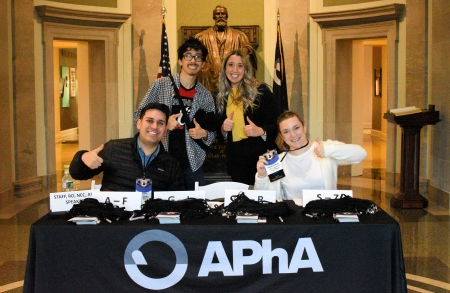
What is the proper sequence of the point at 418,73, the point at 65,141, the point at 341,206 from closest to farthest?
the point at 341,206, the point at 418,73, the point at 65,141

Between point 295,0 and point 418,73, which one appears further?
point 295,0

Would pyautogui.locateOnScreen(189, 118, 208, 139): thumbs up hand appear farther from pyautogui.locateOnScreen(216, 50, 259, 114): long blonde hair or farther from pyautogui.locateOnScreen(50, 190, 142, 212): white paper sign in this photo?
pyautogui.locateOnScreen(50, 190, 142, 212): white paper sign

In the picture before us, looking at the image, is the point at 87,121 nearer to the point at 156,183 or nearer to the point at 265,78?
the point at 265,78

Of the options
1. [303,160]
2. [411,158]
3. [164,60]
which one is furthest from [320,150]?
[164,60]

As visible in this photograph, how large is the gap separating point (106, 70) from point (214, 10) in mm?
1989

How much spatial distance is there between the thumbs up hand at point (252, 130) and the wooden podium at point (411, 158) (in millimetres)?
3411

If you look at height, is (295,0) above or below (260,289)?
above

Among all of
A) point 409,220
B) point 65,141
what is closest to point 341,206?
point 409,220

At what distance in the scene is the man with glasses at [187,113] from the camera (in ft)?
14.5

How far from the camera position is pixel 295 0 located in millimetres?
9688

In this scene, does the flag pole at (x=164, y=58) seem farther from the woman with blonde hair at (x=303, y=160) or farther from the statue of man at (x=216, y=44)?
the woman with blonde hair at (x=303, y=160)

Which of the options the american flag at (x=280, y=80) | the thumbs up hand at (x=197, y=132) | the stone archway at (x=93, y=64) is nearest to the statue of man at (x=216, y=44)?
the american flag at (x=280, y=80)

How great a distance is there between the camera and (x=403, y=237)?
6043 mm

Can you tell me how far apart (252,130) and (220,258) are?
1.58 metres
